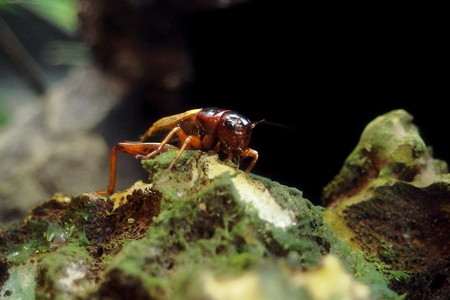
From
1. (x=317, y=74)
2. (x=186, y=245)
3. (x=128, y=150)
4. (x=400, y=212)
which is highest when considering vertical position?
(x=317, y=74)

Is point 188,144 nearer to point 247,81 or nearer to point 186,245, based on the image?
point 186,245

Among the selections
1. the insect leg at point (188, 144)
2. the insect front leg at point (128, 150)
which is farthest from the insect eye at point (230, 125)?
the insect front leg at point (128, 150)

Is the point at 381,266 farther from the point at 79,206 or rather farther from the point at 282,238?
the point at 79,206

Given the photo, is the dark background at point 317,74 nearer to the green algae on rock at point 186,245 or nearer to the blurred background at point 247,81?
the blurred background at point 247,81

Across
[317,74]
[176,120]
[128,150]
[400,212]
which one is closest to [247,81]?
[317,74]

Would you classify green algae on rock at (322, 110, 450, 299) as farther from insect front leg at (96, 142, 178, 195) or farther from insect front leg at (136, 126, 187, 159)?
insect front leg at (96, 142, 178, 195)

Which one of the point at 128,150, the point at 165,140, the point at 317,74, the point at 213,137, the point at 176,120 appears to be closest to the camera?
the point at 165,140

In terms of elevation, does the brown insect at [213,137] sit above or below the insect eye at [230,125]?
below
